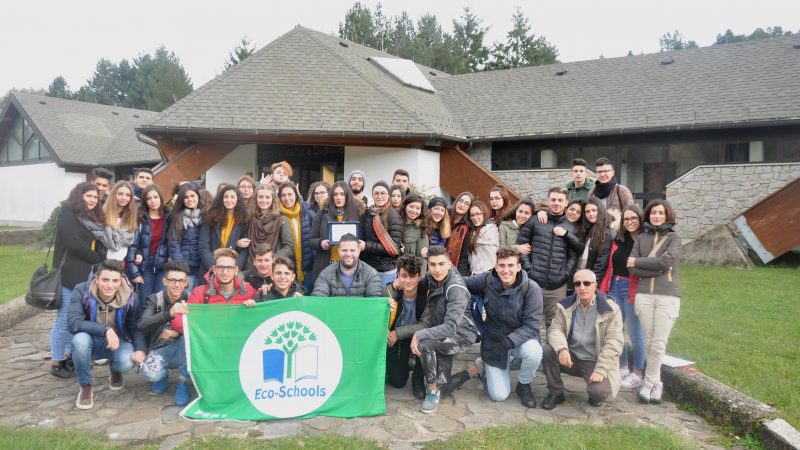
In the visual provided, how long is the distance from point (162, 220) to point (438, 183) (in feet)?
33.1

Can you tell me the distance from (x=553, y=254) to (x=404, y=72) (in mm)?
13662

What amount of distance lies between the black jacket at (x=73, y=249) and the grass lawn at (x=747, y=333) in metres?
6.07

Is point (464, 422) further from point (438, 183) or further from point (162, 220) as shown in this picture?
point (438, 183)

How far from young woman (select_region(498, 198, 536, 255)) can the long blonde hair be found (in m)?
3.90

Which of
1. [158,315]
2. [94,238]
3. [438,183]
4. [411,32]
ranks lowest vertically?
[158,315]

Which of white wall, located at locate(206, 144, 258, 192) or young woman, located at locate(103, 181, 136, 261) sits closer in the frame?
young woman, located at locate(103, 181, 136, 261)

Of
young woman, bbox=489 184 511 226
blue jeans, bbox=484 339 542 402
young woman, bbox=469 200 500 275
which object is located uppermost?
young woman, bbox=489 184 511 226

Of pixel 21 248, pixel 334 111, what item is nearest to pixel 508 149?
pixel 334 111

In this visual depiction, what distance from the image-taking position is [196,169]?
13719 millimetres

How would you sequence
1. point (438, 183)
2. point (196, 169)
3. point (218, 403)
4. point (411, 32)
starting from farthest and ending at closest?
point (411, 32) → point (438, 183) → point (196, 169) → point (218, 403)

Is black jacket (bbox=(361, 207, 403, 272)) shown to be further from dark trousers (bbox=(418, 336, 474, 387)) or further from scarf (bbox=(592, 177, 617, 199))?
scarf (bbox=(592, 177, 617, 199))

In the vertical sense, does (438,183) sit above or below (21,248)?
above

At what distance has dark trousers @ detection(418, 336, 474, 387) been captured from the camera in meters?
4.73

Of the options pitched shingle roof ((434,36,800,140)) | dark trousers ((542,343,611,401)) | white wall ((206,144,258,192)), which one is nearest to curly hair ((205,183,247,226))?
dark trousers ((542,343,611,401))
